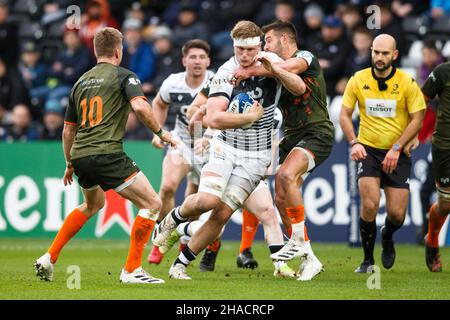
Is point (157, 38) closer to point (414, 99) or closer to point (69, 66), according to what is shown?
point (69, 66)

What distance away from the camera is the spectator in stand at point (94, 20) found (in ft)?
71.6

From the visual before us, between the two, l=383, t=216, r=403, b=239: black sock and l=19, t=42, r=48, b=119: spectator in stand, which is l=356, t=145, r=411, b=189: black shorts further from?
l=19, t=42, r=48, b=119: spectator in stand

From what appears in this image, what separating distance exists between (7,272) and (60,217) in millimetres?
5766

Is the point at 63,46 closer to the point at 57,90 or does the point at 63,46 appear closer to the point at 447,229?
the point at 57,90

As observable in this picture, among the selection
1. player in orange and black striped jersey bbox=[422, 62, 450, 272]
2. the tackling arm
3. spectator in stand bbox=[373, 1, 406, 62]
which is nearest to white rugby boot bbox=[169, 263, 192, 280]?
the tackling arm

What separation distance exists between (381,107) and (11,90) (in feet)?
37.7

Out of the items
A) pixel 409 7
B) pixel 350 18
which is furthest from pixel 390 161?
pixel 409 7

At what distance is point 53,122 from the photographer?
1967 centimetres

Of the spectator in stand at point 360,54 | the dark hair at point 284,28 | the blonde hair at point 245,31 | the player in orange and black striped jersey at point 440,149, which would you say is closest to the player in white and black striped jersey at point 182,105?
the dark hair at point 284,28

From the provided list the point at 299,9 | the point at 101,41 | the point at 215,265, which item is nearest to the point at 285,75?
the point at 101,41

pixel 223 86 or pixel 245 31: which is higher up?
pixel 245 31

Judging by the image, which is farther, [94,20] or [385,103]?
[94,20]

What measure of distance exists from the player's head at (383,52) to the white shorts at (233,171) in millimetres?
1936

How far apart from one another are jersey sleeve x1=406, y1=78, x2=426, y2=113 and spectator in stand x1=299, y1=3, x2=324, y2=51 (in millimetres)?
7974
